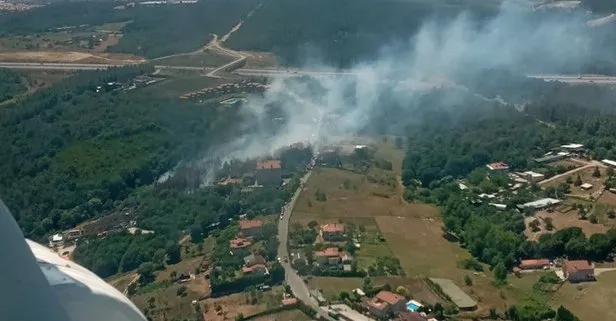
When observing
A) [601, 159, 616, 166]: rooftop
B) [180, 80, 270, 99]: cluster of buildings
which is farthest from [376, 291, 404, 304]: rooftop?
[180, 80, 270, 99]: cluster of buildings

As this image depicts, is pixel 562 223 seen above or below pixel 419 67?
below

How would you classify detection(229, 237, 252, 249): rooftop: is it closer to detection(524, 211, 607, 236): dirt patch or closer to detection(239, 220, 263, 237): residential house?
detection(239, 220, 263, 237): residential house

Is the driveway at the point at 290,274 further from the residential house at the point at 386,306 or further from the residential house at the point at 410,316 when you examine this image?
the residential house at the point at 410,316

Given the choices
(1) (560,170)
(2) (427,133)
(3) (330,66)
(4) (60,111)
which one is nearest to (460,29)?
(3) (330,66)

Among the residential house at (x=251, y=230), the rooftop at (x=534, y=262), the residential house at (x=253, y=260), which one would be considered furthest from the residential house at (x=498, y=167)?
the residential house at (x=253, y=260)

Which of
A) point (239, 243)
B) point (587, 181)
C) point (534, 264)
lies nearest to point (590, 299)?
point (534, 264)

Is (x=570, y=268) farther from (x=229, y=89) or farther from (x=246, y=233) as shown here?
(x=229, y=89)
